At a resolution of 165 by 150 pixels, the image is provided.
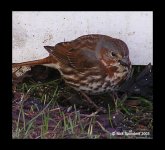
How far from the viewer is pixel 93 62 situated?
5.82m

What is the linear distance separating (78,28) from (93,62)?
0.51 metres

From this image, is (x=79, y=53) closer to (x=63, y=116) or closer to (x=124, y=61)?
(x=124, y=61)

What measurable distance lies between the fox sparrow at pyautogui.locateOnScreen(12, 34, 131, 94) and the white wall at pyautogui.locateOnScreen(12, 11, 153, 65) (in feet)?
0.61

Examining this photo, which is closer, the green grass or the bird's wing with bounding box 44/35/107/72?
the green grass

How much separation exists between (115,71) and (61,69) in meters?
0.55

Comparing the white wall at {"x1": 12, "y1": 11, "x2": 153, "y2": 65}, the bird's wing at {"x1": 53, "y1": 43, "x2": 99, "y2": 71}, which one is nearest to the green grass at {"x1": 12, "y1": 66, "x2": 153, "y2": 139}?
the bird's wing at {"x1": 53, "y1": 43, "x2": 99, "y2": 71}

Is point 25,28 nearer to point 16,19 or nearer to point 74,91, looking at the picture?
point 16,19

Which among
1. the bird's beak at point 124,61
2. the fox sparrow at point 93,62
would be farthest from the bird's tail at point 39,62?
the bird's beak at point 124,61

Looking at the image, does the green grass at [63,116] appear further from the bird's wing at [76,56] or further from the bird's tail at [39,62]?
the bird's wing at [76,56]

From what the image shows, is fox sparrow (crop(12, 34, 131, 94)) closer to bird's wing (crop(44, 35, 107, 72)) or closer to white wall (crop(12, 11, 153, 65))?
bird's wing (crop(44, 35, 107, 72))

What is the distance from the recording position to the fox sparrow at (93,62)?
18.9 ft

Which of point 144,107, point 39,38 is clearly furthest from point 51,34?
point 144,107

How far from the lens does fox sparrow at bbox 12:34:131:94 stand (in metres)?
5.77

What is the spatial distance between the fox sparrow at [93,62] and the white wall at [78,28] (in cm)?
18
